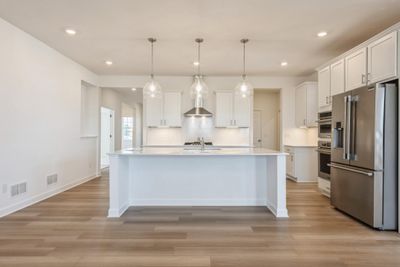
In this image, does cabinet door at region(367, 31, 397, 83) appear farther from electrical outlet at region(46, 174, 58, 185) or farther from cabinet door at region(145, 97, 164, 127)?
electrical outlet at region(46, 174, 58, 185)

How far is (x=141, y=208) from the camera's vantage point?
3.86 meters

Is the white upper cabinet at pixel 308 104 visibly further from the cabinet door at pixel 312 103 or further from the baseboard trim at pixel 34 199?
the baseboard trim at pixel 34 199

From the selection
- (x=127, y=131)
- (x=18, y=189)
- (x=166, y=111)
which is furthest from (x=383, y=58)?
(x=127, y=131)

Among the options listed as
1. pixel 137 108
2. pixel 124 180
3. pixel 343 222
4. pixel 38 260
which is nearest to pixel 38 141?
pixel 124 180

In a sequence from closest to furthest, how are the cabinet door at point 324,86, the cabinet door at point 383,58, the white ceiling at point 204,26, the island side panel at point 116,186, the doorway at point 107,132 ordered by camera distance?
the cabinet door at point 383,58, the white ceiling at point 204,26, the island side panel at point 116,186, the cabinet door at point 324,86, the doorway at point 107,132

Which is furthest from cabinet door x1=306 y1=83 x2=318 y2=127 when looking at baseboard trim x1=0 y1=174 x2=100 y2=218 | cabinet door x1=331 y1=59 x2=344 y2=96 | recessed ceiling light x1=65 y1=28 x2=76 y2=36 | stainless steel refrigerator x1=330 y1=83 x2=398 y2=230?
baseboard trim x1=0 y1=174 x2=100 y2=218

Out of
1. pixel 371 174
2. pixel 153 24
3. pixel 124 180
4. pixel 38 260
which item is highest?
pixel 153 24

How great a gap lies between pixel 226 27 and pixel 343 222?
3042 millimetres

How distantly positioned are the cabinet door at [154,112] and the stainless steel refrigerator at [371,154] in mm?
4194

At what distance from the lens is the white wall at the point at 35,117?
3543 mm

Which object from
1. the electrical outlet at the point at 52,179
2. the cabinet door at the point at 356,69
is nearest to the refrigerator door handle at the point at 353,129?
the cabinet door at the point at 356,69

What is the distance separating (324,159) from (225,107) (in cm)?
270

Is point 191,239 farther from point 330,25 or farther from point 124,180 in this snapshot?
point 330,25

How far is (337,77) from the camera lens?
4.06 metres
